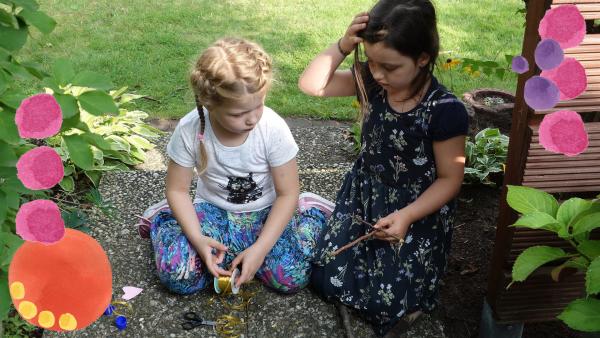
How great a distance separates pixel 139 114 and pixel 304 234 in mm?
1634

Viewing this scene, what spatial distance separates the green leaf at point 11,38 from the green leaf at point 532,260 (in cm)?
116

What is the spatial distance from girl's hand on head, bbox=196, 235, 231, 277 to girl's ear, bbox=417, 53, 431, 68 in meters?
0.93

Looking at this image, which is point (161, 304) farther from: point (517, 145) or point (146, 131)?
point (146, 131)

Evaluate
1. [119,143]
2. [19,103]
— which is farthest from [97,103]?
[119,143]

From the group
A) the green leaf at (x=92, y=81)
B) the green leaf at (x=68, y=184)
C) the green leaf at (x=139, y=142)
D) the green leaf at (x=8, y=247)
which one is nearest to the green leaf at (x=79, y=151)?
the green leaf at (x=92, y=81)

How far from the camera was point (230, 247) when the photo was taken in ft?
7.57

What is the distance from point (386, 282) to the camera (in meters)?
2.15

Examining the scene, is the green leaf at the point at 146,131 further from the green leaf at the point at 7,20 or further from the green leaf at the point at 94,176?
the green leaf at the point at 7,20

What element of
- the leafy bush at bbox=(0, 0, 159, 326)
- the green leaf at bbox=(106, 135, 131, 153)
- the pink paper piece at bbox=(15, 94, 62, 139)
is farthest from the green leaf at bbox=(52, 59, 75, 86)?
the green leaf at bbox=(106, 135, 131, 153)

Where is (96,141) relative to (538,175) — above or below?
above

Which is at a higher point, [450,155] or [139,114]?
[450,155]

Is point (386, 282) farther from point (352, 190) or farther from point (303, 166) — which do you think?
point (303, 166)

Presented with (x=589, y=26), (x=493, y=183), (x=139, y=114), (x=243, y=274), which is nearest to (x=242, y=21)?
(x=139, y=114)

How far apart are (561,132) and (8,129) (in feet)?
3.26
